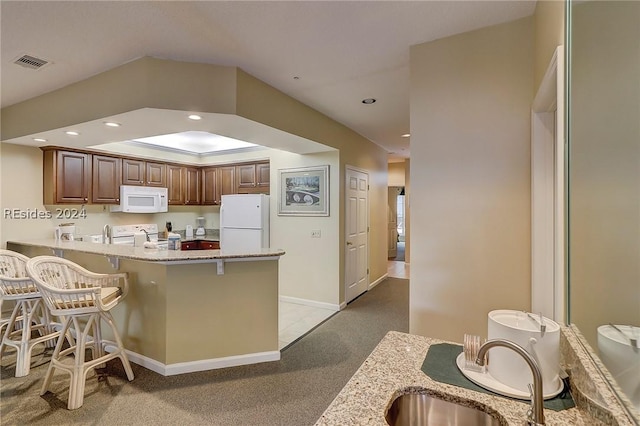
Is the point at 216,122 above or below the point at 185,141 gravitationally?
below

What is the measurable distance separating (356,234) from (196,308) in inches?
110

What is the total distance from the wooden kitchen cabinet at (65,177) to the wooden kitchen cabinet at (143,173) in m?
0.54

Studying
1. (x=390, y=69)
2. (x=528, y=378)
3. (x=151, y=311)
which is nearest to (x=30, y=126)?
(x=151, y=311)

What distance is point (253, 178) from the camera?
5.15 metres

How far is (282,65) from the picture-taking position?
2557 millimetres

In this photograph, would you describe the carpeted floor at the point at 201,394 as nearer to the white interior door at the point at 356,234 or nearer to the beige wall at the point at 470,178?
the beige wall at the point at 470,178

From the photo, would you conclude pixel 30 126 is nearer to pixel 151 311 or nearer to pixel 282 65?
pixel 151 311

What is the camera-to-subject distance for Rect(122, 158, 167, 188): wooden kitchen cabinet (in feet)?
15.5

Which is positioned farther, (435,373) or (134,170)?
(134,170)

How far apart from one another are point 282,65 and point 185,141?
3.22 m

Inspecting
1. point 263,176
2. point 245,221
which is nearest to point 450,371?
point 245,221

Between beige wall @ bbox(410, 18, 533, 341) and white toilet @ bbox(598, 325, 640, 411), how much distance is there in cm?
113

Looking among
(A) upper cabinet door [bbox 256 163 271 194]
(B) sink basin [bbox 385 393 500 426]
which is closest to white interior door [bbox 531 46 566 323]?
(B) sink basin [bbox 385 393 500 426]

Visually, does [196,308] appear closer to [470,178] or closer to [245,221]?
[245,221]
